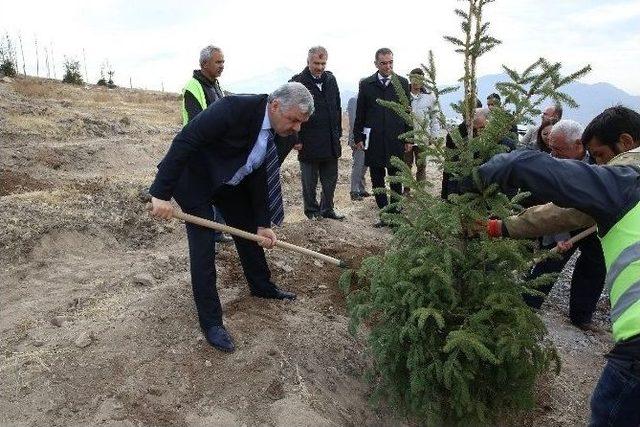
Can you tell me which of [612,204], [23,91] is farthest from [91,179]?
[23,91]

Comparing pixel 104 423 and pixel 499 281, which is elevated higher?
pixel 499 281

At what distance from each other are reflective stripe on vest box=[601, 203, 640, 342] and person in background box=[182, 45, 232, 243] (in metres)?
3.47

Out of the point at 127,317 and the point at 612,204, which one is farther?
the point at 127,317

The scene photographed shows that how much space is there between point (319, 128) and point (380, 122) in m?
0.84

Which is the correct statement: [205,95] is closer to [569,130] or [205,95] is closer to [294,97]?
[294,97]

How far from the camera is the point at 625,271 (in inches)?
86.0

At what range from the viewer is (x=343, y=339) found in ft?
13.4

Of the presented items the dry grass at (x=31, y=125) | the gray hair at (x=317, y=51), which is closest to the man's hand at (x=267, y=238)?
the gray hair at (x=317, y=51)

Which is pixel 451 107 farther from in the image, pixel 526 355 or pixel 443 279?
pixel 526 355

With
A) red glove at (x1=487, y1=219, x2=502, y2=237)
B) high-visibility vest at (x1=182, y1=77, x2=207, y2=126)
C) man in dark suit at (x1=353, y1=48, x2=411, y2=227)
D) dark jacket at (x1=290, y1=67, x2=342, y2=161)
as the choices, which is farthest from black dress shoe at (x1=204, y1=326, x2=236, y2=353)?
man in dark suit at (x1=353, y1=48, x2=411, y2=227)

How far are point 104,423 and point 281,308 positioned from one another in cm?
157

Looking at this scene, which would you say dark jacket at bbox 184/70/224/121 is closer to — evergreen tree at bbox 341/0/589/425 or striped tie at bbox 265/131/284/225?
striped tie at bbox 265/131/284/225

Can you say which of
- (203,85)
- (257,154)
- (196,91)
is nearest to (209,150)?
(257,154)

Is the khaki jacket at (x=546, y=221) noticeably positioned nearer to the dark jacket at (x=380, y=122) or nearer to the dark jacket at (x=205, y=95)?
the dark jacket at (x=205, y=95)
